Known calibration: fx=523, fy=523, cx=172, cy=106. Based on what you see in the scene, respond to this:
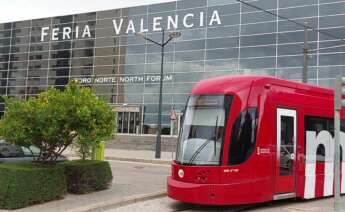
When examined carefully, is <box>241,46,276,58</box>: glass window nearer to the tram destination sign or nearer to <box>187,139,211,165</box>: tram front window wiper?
the tram destination sign

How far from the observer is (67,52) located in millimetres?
57656

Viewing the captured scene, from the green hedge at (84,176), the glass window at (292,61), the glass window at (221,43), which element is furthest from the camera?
the glass window at (221,43)

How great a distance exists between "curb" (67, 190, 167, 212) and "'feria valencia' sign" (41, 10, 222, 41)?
3648 cm

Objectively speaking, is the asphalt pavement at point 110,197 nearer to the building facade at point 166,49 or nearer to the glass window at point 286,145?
the glass window at point 286,145

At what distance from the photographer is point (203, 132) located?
11.1 metres

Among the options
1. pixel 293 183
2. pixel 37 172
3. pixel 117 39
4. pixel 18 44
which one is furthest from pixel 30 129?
pixel 18 44

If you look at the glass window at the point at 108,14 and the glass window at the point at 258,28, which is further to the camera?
the glass window at the point at 108,14

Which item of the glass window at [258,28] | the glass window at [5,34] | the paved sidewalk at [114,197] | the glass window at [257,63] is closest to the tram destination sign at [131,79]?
the glass window at [257,63]

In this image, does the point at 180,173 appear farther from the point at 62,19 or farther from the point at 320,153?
the point at 62,19

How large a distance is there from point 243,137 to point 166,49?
132 feet

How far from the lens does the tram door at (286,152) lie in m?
11.7

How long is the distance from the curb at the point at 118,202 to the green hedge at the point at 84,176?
4.08 ft

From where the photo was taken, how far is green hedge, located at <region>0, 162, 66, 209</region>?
429 inches

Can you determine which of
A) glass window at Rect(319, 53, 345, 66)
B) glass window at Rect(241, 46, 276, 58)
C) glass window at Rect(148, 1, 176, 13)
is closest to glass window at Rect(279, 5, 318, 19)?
glass window at Rect(241, 46, 276, 58)
